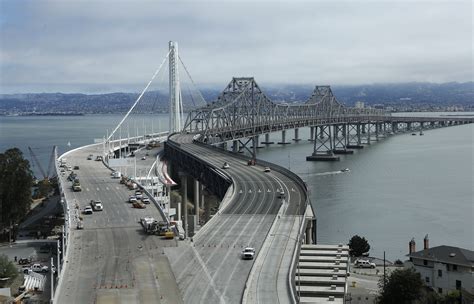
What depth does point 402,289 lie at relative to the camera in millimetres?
24875

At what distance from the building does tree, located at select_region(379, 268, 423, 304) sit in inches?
166

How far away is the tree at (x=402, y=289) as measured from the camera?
2488 centimetres

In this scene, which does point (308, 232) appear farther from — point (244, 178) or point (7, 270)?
point (7, 270)

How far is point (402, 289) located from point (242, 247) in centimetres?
623

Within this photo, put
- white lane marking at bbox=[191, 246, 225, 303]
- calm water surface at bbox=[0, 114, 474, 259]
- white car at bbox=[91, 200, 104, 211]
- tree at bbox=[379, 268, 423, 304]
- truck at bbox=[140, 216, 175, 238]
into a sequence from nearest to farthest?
white lane marking at bbox=[191, 246, 225, 303] < tree at bbox=[379, 268, 423, 304] < truck at bbox=[140, 216, 175, 238] < white car at bbox=[91, 200, 104, 211] < calm water surface at bbox=[0, 114, 474, 259]

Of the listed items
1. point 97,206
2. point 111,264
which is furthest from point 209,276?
point 97,206

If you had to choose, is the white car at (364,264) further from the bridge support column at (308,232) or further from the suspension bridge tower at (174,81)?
the suspension bridge tower at (174,81)

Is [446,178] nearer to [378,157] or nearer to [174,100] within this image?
[378,157]

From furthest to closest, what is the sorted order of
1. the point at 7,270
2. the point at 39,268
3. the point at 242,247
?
the point at 39,268
the point at 7,270
the point at 242,247

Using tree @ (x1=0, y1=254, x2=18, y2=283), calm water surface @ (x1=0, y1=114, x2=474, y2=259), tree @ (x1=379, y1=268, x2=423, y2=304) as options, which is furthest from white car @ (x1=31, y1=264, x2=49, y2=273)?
calm water surface @ (x1=0, y1=114, x2=474, y2=259)

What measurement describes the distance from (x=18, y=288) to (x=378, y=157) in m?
82.9

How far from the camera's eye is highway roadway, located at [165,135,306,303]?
21172 millimetres

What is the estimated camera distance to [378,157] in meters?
105

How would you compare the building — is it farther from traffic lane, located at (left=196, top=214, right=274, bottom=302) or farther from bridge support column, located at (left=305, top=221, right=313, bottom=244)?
traffic lane, located at (left=196, top=214, right=274, bottom=302)
